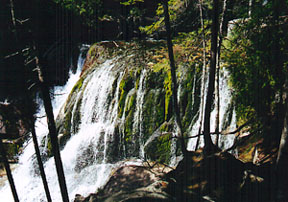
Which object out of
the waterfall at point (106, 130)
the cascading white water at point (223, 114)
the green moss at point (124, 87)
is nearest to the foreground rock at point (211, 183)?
the cascading white water at point (223, 114)

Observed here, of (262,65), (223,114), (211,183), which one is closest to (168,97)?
(223,114)

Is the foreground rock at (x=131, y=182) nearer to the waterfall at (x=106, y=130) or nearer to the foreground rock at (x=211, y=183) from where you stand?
the foreground rock at (x=211, y=183)

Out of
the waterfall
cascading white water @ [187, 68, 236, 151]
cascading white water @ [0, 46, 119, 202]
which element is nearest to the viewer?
cascading white water @ [187, 68, 236, 151]

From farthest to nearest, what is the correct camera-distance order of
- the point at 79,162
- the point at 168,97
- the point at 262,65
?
the point at 79,162
the point at 168,97
the point at 262,65

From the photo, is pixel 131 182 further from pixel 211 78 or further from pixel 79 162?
pixel 79 162

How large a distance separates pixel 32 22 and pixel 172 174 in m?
5.28

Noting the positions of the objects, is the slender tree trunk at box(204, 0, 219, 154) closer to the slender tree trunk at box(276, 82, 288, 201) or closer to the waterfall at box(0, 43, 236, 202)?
A: the slender tree trunk at box(276, 82, 288, 201)

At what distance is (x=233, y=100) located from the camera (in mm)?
9156

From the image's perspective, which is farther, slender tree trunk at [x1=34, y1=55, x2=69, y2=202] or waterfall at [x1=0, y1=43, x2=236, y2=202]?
waterfall at [x1=0, y1=43, x2=236, y2=202]

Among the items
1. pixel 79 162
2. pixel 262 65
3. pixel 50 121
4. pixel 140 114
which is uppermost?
pixel 262 65

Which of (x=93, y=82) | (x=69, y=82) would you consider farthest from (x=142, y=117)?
(x=69, y=82)

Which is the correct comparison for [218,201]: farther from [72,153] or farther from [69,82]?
[69,82]

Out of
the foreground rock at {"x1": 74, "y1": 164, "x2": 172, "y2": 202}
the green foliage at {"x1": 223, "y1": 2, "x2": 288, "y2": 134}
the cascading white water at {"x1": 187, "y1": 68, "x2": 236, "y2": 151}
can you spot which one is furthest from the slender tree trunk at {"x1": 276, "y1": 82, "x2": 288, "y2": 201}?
the cascading white water at {"x1": 187, "y1": 68, "x2": 236, "y2": 151}

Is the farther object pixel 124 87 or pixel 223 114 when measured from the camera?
pixel 124 87
